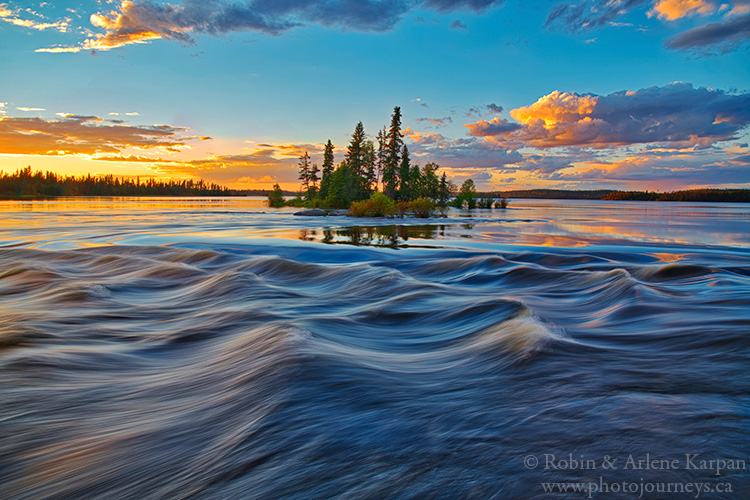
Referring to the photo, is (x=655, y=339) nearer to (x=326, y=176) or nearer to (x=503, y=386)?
(x=503, y=386)

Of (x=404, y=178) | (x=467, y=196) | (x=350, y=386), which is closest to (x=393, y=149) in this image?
(x=404, y=178)

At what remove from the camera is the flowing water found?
277 cm

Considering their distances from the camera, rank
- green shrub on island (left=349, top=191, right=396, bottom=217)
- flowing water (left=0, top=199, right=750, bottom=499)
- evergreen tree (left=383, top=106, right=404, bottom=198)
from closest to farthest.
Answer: flowing water (left=0, top=199, right=750, bottom=499)
green shrub on island (left=349, top=191, right=396, bottom=217)
evergreen tree (left=383, top=106, right=404, bottom=198)

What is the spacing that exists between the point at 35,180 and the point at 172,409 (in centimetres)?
21153

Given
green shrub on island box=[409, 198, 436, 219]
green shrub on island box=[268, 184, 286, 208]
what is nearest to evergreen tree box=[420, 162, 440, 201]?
green shrub on island box=[268, 184, 286, 208]

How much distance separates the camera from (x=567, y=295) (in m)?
9.12

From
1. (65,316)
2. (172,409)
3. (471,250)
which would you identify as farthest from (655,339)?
(471,250)

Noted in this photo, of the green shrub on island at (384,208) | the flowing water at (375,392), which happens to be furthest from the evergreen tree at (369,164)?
the flowing water at (375,392)

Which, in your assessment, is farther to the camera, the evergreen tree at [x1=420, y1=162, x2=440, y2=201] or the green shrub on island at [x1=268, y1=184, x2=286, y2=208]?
the evergreen tree at [x1=420, y1=162, x2=440, y2=201]

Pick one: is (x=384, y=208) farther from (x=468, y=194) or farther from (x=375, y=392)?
(x=468, y=194)

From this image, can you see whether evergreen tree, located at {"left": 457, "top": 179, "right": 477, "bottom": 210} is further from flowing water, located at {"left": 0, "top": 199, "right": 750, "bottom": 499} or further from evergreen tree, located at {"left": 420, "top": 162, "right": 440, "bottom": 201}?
flowing water, located at {"left": 0, "top": 199, "right": 750, "bottom": 499}

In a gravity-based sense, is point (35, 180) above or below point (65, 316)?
above

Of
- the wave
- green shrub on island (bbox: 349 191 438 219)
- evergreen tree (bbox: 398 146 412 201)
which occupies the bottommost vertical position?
the wave

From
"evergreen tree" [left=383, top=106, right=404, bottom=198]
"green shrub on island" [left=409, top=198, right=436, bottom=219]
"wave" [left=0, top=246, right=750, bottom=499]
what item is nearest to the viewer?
"wave" [left=0, top=246, right=750, bottom=499]
